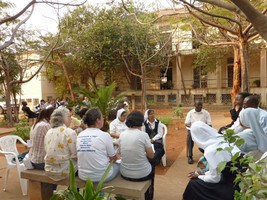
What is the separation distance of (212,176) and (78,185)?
169cm

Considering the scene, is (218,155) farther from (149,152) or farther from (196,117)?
(196,117)

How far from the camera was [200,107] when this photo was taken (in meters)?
5.86

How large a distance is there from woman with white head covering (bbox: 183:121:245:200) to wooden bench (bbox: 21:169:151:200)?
0.62 m

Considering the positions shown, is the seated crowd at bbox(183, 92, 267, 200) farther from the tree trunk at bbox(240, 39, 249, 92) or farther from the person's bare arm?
the tree trunk at bbox(240, 39, 249, 92)

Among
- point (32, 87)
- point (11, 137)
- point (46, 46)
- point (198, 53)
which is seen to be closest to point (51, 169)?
point (11, 137)

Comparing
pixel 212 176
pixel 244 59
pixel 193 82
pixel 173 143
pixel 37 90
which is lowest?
pixel 173 143

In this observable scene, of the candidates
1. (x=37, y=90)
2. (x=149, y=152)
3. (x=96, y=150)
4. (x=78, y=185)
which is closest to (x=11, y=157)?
(x=78, y=185)

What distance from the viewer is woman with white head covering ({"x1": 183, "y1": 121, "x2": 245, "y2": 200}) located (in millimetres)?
2982

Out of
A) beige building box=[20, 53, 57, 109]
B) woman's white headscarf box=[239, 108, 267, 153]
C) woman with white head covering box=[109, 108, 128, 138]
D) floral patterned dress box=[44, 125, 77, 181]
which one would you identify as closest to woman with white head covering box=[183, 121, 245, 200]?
woman's white headscarf box=[239, 108, 267, 153]

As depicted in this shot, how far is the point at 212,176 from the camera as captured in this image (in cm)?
304

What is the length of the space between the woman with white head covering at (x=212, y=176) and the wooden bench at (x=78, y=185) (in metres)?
0.62

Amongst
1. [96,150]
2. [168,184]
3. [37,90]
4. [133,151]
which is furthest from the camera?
[37,90]

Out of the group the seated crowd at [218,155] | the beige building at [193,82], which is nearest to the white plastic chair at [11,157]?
the seated crowd at [218,155]

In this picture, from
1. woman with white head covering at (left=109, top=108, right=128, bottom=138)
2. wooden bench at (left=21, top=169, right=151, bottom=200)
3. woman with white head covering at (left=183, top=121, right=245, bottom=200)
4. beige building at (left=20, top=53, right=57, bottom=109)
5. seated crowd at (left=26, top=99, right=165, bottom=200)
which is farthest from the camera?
beige building at (left=20, top=53, right=57, bottom=109)
